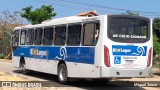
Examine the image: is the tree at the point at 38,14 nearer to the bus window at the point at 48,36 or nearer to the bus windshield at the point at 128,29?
the bus window at the point at 48,36

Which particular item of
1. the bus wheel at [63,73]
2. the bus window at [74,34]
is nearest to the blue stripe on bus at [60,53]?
the bus window at [74,34]

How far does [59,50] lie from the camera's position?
58.5 ft

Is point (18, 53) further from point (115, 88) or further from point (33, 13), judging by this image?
point (33, 13)

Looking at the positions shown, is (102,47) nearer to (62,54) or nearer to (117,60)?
(117,60)

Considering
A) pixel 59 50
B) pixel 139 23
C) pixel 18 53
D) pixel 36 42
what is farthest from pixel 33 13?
pixel 139 23

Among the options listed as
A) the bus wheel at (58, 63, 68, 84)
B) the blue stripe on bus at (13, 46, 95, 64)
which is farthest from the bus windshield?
the bus wheel at (58, 63, 68, 84)

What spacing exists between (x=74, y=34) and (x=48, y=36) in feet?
9.15

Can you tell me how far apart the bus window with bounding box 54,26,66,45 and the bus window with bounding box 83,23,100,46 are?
195cm

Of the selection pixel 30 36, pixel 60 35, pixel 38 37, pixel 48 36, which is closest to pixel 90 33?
pixel 60 35

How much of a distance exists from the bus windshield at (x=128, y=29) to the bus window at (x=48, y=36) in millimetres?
4609

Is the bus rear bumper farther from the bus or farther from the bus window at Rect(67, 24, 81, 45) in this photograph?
the bus window at Rect(67, 24, 81, 45)

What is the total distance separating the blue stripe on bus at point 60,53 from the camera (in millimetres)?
15461

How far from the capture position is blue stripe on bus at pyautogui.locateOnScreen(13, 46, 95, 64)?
15.5 metres

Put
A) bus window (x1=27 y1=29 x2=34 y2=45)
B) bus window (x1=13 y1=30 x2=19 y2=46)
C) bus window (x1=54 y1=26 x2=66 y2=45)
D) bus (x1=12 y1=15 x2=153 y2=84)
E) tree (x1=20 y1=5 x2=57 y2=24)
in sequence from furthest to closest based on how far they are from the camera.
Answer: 1. tree (x1=20 y1=5 x2=57 y2=24)
2. bus window (x1=13 y1=30 x2=19 y2=46)
3. bus window (x1=27 y1=29 x2=34 y2=45)
4. bus window (x1=54 y1=26 x2=66 y2=45)
5. bus (x1=12 y1=15 x2=153 y2=84)
